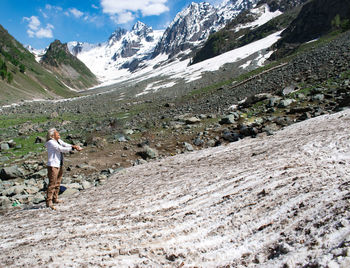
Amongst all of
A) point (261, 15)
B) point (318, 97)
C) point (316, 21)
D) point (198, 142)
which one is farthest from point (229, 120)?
point (261, 15)

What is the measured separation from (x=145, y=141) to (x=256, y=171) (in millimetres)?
11372

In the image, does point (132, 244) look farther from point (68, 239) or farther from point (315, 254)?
point (315, 254)

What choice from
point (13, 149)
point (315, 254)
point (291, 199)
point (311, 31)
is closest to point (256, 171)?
point (291, 199)

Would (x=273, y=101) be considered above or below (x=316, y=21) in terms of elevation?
below

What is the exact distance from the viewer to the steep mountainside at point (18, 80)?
281ft

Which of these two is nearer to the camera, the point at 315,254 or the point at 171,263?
the point at 315,254

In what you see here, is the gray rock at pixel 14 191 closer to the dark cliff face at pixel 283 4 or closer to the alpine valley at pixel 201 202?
the alpine valley at pixel 201 202

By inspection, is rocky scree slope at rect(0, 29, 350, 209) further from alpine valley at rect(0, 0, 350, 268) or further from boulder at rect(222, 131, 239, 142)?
alpine valley at rect(0, 0, 350, 268)

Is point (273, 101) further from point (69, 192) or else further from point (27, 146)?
point (27, 146)

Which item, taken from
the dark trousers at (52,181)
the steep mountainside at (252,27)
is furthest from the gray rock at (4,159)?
the steep mountainside at (252,27)

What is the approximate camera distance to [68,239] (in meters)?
5.44

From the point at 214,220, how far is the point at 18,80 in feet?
414

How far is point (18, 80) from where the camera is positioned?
10644cm

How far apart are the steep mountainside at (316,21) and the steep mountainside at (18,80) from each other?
319ft
